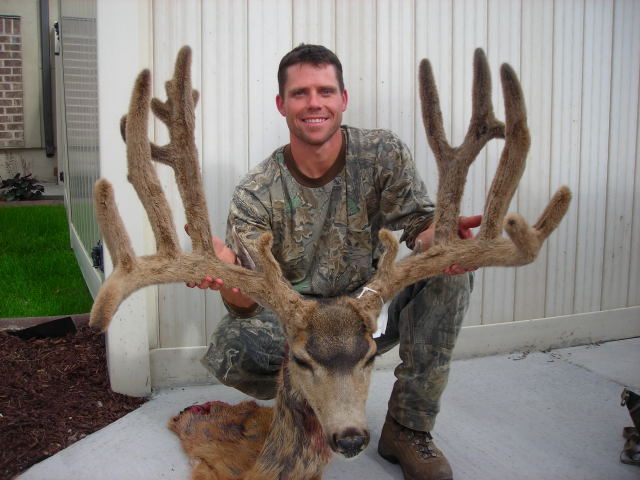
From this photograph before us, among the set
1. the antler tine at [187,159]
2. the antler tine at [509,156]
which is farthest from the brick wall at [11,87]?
the antler tine at [509,156]

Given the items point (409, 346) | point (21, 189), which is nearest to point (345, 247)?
point (409, 346)

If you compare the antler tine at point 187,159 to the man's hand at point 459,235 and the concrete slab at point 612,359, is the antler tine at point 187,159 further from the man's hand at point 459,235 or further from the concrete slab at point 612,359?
the concrete slab at point 612,359

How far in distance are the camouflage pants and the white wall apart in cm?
107

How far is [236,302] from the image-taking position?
308cm

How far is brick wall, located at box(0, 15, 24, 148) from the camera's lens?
13188 mm

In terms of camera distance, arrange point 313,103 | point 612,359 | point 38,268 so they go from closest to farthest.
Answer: point 313,103 < point 612,359 < point 38,268

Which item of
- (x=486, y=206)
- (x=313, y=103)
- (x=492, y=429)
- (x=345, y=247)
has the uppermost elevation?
(x=313, y=103)

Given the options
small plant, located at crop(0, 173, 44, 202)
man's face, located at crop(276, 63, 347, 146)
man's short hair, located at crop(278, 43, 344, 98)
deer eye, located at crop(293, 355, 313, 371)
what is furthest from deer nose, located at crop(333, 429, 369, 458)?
small plant, located at crop(0, 173, 44, 202)

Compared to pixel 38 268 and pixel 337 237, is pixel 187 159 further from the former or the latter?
pixel 38 268

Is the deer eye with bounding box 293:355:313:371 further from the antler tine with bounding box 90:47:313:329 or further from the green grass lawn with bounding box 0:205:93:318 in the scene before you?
the green grass lawn with bounding box 0:205:93:318

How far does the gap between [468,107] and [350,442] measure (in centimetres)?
314

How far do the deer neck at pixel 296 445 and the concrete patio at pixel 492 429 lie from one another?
52 cm

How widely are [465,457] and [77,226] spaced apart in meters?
5.71

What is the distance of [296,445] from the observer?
8.78ft
